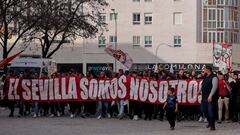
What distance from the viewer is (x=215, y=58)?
118 ft

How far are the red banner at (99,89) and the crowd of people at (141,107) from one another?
0.24 m

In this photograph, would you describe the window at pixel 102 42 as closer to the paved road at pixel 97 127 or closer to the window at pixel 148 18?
the window at pixel 148 18

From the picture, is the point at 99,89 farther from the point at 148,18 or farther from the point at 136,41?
the point at 148,18

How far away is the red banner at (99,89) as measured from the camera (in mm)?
26141

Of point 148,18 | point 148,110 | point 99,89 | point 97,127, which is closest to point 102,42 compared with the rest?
point 148,18

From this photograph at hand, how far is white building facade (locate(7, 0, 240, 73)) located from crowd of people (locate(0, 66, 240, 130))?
5164 cm

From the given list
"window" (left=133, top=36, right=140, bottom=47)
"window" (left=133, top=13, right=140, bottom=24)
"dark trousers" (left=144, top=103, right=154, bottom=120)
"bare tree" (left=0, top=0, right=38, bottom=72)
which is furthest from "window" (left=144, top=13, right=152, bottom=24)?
"dark trousers" (left=144, top=103, right=154, bottom=120)

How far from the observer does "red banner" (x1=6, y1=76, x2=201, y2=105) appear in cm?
2614

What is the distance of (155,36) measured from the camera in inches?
3216

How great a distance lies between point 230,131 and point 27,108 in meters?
10.3

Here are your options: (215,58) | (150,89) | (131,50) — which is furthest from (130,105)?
(131,50)

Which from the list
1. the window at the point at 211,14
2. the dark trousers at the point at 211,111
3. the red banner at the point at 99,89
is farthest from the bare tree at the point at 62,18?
the window at the point at 211,14

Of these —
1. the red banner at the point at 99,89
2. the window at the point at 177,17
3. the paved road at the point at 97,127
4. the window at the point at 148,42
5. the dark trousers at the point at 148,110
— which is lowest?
the paved road at the point at 97,127

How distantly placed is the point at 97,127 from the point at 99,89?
545 centimetres
